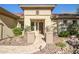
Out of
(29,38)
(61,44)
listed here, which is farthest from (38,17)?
(61,44)

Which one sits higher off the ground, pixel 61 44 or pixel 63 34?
pixel 63 34

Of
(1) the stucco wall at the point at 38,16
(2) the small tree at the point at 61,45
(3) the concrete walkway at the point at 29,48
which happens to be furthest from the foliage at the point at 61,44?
(1) the stucco wall at the point at 38,16

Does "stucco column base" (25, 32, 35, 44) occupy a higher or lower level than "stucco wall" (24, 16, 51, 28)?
lower

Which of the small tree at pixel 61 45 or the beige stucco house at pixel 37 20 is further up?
the beige stucco house at pixel 37 20

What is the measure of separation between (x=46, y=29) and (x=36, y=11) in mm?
1188

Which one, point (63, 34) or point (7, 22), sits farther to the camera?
point (7, 22)

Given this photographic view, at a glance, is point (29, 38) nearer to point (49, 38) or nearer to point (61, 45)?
point (49, 38)

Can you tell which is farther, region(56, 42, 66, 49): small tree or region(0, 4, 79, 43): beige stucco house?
region(56, 42, 66, 49): small tree

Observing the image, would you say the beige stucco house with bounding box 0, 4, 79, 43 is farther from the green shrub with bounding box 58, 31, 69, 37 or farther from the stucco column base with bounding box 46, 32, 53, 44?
the green shrub with bounding box 58, 31, 69, 37

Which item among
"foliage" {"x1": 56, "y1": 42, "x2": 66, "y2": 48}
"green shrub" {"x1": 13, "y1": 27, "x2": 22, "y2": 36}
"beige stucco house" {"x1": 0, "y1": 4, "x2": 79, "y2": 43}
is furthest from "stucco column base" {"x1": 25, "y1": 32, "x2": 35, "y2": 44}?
"foliage" {"x1": 56, "y1": 42, "x2": 66, "y2": 48}

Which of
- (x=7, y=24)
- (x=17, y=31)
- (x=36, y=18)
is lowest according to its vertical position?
(x=17, y=31)

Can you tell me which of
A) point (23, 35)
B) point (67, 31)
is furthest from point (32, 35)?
point (67, 31)

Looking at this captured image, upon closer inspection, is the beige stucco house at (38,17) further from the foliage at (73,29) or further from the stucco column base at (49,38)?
the foliage at (73,29)

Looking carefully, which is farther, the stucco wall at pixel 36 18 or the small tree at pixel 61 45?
the small tree at pixel 61 45
